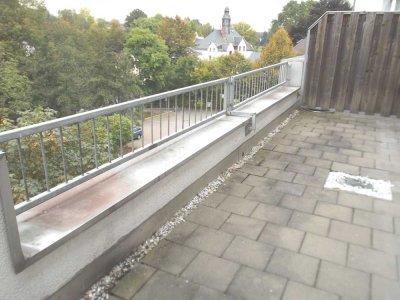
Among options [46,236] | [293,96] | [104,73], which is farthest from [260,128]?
[104,73]

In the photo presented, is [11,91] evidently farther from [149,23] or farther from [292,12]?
[292,12]

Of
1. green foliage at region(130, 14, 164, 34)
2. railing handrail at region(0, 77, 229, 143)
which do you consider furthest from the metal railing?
green foliage at region(130, 14, 164, 34)

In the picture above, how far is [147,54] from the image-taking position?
109ft

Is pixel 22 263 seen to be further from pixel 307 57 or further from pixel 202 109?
pixel 307 57

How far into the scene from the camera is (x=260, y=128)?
4578 mm

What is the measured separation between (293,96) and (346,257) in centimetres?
439

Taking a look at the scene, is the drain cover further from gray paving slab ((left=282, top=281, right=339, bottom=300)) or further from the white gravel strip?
gray paving slab ((left=282, top=281, right=339, bottom=300))

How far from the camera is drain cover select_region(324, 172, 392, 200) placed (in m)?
3.14

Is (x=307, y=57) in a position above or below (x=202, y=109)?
above

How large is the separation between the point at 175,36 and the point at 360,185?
39.3m

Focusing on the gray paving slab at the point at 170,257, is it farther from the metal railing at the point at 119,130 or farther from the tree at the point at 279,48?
the tree at the point at 279,48

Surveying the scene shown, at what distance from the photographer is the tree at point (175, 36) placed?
130ft

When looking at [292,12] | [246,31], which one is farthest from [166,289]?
[246,31]

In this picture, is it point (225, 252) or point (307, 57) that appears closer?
point (225, 252)
